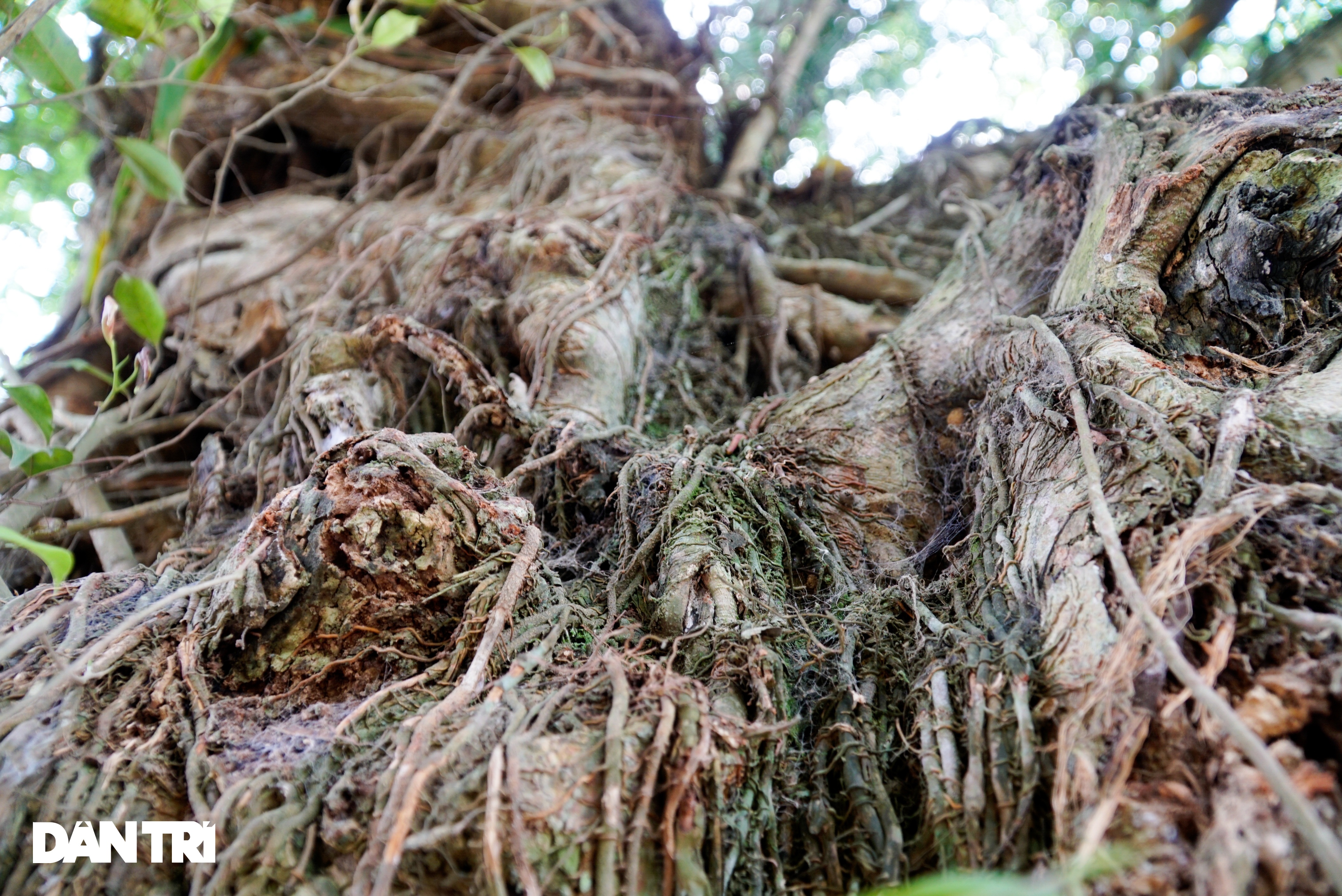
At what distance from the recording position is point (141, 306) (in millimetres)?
1416

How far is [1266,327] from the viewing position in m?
1.39

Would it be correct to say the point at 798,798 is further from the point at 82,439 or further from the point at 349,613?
the point at 82,439

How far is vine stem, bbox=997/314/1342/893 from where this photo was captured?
0.67m

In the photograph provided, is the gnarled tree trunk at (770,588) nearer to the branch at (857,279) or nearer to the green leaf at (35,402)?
the green leaf at (35,402)

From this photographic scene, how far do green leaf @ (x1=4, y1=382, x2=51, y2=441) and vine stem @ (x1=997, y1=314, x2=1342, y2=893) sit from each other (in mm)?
1725

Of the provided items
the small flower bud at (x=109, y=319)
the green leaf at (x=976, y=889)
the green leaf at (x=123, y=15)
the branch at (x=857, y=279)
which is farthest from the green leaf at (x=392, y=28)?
the green leaf at (x=976, y=889)

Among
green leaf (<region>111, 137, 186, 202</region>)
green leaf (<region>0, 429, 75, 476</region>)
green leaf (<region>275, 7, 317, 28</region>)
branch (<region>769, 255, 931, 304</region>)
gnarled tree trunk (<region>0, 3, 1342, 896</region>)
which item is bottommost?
gnarled tree trunk (<region>0, 3, 1342, 896</region>)

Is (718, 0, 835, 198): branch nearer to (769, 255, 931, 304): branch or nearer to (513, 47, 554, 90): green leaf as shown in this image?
(769, 255, 931, 304): branch

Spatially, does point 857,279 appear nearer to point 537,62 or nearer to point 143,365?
point 537,62

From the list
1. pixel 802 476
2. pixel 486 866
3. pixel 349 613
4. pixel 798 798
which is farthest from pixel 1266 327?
pixel 349 613

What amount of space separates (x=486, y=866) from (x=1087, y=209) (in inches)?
69.7

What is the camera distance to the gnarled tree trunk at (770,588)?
0.94 m

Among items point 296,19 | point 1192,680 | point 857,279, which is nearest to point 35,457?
point 1192,680

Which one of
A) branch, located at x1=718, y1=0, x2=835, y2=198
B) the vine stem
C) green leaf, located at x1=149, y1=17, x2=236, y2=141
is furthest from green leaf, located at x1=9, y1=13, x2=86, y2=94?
branch, located at x1=718, y1=0, x2=835, y2=198
